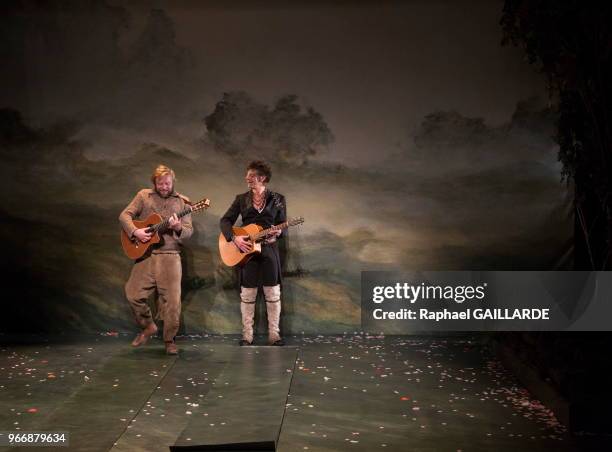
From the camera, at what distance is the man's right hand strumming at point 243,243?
8039 millimetres

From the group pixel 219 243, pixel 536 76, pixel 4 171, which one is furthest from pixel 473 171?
pixel 4 171

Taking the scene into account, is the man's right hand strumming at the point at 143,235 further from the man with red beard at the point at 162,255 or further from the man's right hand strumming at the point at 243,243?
the man's right hand strumming at the point at 243,243

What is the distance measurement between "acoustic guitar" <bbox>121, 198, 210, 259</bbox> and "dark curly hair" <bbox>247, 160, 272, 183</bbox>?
55cm

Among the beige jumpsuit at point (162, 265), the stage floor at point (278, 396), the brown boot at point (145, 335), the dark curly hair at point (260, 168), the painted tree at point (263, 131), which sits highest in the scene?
the painted tree at point (263, 131)

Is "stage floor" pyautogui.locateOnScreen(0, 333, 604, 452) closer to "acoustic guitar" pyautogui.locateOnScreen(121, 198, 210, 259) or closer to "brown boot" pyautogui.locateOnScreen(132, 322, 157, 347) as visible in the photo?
"brown boot" pyautogui.locateOnScreen(132, 322, 157, 347)

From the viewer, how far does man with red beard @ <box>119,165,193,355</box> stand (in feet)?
25.8

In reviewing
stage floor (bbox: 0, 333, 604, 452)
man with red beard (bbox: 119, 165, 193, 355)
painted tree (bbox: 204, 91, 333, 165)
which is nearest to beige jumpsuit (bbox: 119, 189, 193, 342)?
man with red beard (bbox: 119, 165, 193, 355)

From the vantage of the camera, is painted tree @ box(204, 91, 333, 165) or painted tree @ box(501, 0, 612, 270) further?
painted tree @ box(204, 91, 333, 165)

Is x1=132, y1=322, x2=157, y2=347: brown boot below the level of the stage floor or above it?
above

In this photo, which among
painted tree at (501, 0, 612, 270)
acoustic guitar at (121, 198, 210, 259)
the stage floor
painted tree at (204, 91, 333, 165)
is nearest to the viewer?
the stage floor

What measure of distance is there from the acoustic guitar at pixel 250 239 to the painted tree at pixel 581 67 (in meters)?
2.30

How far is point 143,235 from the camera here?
782 centimetres

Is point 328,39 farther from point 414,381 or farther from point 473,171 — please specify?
point 414,381

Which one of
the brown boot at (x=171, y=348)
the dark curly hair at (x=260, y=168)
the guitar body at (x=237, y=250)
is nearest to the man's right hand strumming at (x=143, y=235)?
the guitar body at (x=237, y=250)
